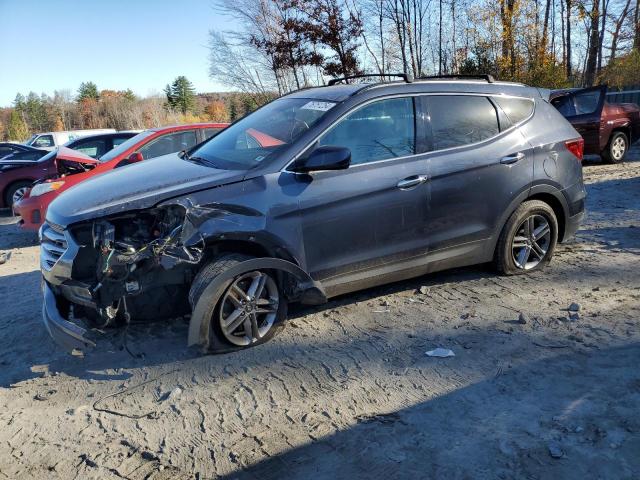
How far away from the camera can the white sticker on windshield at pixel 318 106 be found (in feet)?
13.6

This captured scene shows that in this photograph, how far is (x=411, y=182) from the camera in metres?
4.15

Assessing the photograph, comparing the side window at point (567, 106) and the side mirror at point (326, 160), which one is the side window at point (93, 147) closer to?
the side mirror at point (326, 160)

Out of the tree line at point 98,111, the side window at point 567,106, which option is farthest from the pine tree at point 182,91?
the side window at point 567,106

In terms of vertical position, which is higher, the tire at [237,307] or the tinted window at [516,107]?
the tinted window at [516,107]

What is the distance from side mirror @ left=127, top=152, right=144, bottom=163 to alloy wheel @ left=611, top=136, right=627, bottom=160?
9839 mm

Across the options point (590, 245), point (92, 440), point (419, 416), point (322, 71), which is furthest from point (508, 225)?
point (322, 71)

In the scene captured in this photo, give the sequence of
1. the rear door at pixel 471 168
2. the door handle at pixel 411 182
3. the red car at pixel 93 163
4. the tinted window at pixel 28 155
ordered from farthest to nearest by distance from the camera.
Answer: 1. the tinted window at pixel 28 155
2. the red car at pixel 93 163
3. the rear door at pixel 471 168
4. the door handle at pixel 411 182

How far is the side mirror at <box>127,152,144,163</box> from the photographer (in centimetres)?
696

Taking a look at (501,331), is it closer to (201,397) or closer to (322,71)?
(201,397)

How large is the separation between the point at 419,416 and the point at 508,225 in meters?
2.45

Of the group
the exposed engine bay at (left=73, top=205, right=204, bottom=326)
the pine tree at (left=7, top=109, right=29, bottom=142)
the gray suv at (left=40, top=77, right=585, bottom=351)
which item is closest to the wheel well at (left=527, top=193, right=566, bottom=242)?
the gray suv at (left=40, top=77, right=585, bottom=351)

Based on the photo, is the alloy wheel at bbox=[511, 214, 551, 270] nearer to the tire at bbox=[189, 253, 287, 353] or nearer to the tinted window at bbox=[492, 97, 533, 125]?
the tinted window at bbox=[492, 97, 533, 125]

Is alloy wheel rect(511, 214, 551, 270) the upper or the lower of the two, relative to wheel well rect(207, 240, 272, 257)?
lower

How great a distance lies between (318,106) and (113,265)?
198 centimetres
